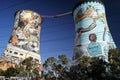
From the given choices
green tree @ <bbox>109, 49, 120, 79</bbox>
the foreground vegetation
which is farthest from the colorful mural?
green tree @ <bbox>109, 49, 120, 79</bbox>

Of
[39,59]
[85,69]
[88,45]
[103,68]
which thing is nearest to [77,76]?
[85,69]

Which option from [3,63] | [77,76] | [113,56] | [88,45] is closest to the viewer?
[113,56]

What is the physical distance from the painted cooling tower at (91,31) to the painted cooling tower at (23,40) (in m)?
10.2

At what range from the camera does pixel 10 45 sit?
1581 inches

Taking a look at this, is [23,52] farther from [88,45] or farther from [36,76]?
[88,45]

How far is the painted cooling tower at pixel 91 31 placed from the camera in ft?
100

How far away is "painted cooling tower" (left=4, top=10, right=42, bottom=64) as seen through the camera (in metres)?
40.0

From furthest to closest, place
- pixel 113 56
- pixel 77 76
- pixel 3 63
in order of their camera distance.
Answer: pixel 3 63
pixel 77 76
pixel 113 56

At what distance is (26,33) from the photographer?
134 ft

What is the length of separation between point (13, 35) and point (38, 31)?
4.51 m

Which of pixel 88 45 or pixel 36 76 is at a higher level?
pixel 88 45

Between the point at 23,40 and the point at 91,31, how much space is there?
14113 mm

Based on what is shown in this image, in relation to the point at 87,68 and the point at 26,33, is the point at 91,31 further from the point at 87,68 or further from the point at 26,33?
the point at 26,33

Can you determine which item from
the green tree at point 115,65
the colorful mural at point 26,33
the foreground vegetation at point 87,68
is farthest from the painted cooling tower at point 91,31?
the colorful mural at point 26,33
